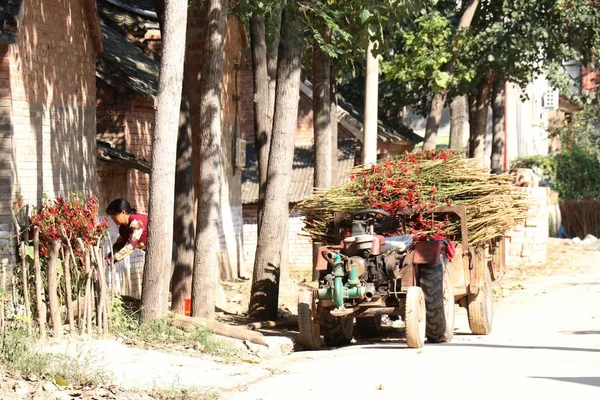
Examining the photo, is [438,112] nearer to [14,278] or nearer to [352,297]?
[352,297]

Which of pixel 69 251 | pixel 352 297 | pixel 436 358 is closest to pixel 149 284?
pixel 69 251

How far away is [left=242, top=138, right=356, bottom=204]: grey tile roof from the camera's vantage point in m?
37.6

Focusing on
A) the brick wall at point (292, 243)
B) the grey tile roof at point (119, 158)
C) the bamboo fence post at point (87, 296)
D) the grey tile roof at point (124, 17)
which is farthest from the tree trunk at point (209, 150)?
the brick wall at point (292, 243)

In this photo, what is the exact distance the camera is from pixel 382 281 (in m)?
15.9

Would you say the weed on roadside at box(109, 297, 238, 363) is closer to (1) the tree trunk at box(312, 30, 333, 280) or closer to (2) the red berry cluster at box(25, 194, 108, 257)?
(2) the red berry cluster at box(25, 194, 108, 257)

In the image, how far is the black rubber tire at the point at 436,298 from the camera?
629 inches

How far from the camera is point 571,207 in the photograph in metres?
47.1

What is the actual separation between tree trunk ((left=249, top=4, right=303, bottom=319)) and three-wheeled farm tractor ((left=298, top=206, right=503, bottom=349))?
2084mm

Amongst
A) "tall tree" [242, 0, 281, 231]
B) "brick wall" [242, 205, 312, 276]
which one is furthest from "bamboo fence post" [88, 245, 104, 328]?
"brick wall" [242, 205, 312, 276]

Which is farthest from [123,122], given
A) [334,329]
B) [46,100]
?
[334,329]

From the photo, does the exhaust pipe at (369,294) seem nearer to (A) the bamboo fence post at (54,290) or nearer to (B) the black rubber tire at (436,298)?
(B) the black rubber tire at (436,298)

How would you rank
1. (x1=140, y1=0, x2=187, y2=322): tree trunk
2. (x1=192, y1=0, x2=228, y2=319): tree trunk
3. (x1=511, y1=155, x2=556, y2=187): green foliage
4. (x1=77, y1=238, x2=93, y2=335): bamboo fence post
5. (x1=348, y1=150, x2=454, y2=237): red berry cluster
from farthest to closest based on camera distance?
1. (x1=511, y1=155, x2=556, y2=187): green foliage
2. (x1=192, y1=0, x2=228, y2=319): tree trunk
3. (x1=348, y1=150, x2=454, y2=237): red berry cluster
4. (x1=140, y1=0, x2=187, y2=322): tree trunk
5. (x1=77, y1=238, x2=93, y2=335): bamboo fence post

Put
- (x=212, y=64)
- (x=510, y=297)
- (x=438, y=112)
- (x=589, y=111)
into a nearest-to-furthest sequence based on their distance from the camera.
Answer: (x=212, y=64) < (x=510, y=297) < (x=438, y=112) < (x=589, y=111)

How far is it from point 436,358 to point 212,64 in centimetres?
542
